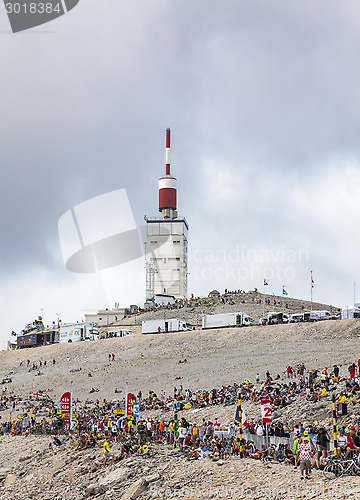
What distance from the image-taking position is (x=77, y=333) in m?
91.2

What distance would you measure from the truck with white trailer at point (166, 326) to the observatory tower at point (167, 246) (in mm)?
40516

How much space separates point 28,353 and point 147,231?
46.8 metres

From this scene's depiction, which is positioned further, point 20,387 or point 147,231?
point 147,231

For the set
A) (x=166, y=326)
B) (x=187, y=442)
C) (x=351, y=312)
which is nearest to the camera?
(x=187, y=442)

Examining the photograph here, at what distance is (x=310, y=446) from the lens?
2253 cm

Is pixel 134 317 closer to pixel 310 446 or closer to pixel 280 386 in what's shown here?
pixel 280 386

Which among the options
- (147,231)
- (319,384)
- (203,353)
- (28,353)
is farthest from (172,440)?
(147,231)

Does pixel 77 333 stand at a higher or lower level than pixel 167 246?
lower

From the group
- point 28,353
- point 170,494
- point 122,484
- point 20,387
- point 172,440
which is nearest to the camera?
point 170,494

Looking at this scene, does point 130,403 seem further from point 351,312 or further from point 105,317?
point 105,317

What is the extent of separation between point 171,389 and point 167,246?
74.7 m

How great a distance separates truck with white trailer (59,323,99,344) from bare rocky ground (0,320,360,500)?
3986 mm

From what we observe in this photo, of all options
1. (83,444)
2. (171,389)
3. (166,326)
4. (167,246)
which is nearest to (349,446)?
(83,444)

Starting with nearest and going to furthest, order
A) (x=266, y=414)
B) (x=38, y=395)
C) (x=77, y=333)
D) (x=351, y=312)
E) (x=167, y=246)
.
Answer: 1. (x=266, y=414)
2. (x=38, y=395)
3. (x=351, y=312)
4. (x=77, y=333)
5. (x=167, y=246)
